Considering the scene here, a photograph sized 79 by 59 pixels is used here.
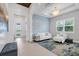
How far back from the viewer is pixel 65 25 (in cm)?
224

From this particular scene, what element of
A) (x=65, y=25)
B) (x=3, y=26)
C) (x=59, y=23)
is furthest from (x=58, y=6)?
(x=3, y=26)

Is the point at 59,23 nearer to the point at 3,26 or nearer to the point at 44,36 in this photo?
the point at 44,36

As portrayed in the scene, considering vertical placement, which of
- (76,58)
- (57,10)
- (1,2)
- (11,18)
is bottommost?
(76,58)

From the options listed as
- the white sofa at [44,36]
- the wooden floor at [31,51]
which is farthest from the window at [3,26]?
the white sofa at [44,36]

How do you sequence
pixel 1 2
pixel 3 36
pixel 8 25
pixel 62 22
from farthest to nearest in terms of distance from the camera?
pixel 62 22 < pixel 8 25 < pixel 3 36 < pixel 1 2

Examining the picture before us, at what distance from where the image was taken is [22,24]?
717 cm

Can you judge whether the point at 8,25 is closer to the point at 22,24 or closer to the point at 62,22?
the point at 62,22

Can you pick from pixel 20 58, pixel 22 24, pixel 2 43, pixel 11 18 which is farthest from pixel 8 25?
pixel 22 24

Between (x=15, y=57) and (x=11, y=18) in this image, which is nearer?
(x=15, y=57)

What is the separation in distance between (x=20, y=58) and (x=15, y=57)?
0.11 m

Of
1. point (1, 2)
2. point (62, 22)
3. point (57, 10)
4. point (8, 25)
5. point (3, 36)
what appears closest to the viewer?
point (1, 2)

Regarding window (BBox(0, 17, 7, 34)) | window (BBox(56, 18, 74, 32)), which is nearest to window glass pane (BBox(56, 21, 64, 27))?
window (BBox(56, 18, 74, 32))

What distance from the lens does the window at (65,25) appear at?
2.16m

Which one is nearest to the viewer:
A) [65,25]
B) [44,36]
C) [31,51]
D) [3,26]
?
[3,26]
